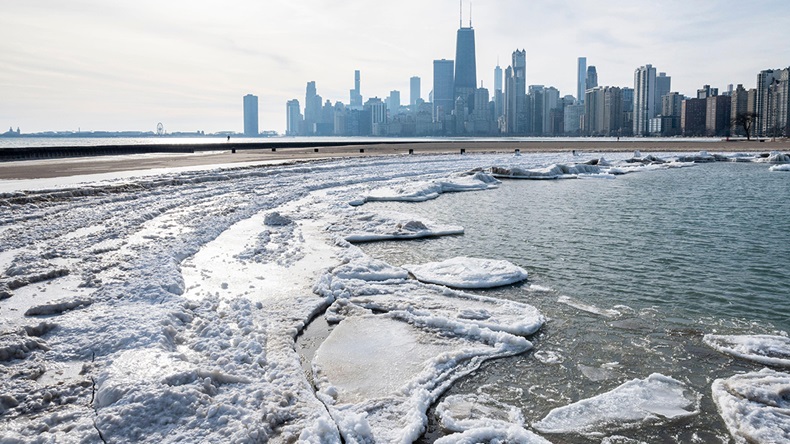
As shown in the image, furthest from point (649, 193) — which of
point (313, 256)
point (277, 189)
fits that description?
point (313, 256)

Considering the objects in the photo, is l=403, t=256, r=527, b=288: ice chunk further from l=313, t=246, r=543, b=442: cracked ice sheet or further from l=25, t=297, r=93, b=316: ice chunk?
l=25, t=297, r=93, b=316: ice chunk

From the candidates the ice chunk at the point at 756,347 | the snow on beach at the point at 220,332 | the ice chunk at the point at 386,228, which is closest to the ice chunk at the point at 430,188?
the ice chunk at the point at 386,228

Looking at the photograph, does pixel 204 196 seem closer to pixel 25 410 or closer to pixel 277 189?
pixel 277 189

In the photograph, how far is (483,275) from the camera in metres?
10.5

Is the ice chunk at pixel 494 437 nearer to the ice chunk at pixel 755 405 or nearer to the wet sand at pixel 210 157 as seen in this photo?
the ice chunk at pixel 755 405

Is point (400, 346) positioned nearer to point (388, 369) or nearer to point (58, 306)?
point (388, 369)

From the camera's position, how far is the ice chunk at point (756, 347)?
263 inches

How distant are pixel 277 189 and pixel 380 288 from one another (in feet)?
54.7

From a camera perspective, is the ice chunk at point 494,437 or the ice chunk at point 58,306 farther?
the ice chunk at point 58,306

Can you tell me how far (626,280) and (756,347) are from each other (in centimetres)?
343

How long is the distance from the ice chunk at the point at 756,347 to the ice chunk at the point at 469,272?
371 centimetres

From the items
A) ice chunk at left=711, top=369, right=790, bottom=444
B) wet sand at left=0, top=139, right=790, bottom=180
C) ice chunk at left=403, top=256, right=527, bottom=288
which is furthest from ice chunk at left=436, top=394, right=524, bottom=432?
wet sand at left=0, top=139, right=790, bottom=180

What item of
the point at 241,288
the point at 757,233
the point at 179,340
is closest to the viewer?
the point at 179,340

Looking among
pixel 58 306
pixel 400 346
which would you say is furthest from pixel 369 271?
pixel 58 306
